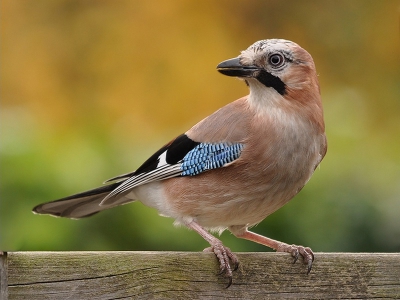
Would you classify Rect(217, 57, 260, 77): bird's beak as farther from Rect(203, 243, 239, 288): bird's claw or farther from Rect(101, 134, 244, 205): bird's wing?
Rect(203, 243, 239, 288): bird's claw

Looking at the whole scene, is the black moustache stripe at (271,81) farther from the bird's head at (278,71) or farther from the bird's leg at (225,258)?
the bird's leg at (225,258)

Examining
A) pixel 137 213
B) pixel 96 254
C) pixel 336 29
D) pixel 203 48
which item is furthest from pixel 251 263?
pixel 336 29

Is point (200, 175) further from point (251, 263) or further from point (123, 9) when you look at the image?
point (123, 9)

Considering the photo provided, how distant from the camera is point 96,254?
2.36 meters

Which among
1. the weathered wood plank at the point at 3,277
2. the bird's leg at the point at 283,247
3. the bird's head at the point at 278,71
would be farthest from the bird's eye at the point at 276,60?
the weathered wood plank at the point at 3,277

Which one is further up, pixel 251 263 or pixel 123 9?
pixel 123 9

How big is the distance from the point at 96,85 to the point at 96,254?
13.2ft

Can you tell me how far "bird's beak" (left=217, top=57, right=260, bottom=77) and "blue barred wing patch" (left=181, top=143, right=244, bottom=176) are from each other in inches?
13.0

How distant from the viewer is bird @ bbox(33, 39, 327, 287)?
334 cm

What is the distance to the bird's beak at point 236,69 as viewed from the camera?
331 cm

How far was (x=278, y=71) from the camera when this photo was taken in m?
3.44

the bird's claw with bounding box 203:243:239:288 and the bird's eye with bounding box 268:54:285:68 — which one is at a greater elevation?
the bird's eye with bounding box 268:54:285:68

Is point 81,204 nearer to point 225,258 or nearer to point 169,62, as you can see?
point 225,258

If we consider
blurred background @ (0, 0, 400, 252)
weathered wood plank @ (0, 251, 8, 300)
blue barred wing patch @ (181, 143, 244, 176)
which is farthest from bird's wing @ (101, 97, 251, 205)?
weathered wood plank @ (0, 251, 8, 300)
